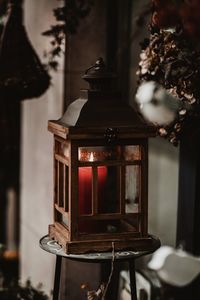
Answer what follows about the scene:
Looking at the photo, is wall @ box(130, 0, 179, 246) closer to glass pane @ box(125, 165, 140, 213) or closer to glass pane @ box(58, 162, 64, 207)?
glass pane @ box(125, 165, 140, 213)

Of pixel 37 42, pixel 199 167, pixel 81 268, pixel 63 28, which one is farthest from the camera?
pixel 37 42

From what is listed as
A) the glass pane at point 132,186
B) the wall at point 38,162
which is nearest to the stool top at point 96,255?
the glass pane at point 132,186

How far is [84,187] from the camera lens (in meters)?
2.93

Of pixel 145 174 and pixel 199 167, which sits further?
pixel 199 167

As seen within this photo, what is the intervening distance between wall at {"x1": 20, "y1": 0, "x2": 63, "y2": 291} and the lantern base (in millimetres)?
1474

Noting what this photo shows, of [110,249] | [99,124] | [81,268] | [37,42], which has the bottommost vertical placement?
[81,268]

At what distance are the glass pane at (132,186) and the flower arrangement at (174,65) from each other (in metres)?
0.22

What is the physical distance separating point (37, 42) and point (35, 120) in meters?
0.58

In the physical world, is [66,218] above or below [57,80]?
below

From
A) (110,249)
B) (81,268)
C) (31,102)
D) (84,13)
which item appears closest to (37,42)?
(31,102)

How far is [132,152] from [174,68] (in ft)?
1.50

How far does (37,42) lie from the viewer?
473 cm

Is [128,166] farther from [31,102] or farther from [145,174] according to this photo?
[31,102]

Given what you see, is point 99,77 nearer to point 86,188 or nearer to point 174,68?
point 174,68
